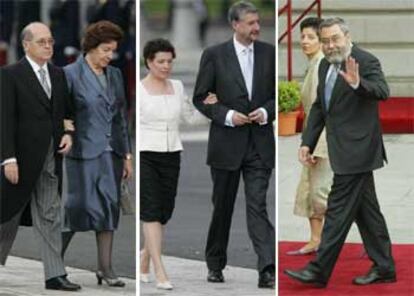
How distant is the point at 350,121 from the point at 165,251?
178 centimetres

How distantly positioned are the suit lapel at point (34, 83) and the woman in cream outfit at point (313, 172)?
1.39 m

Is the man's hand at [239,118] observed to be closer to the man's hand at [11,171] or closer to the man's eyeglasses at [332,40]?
the man's eyeglasses at [332,40]

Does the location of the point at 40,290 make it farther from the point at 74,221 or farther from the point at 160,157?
the point at 160,157

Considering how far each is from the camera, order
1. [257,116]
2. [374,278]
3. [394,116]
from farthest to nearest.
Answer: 1. [374,278]
2. [257,116]
3. [394,116]

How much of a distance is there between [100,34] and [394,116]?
1618 millimetres

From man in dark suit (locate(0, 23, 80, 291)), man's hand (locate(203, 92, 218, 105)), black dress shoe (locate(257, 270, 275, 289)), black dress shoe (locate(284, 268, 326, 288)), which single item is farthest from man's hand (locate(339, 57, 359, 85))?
man in dark suit (locate(0, 23, 80, 291))

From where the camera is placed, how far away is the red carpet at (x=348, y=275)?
8.34 m

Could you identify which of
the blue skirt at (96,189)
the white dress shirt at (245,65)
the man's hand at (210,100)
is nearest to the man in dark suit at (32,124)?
the blue skirt at (96,189)

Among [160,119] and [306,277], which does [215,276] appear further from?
[160,119]

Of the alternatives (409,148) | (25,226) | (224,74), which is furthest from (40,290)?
(409,148)

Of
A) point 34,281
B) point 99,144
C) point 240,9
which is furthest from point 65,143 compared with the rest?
point 240,9

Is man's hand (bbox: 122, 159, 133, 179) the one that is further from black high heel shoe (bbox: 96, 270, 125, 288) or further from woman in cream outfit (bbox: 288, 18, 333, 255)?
woman in cream outfit (bbox: 288, 18, 333, 255)

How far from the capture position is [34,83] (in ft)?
27.9

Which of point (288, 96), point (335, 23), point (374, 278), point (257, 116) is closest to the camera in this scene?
point (335, 23)
